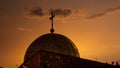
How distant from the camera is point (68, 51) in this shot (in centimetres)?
2356

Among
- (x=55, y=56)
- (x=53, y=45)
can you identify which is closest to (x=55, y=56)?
(x=55, y=56)

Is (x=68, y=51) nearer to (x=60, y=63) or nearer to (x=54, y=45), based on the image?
(x=54, y=45)

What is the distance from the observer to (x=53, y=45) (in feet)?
74.5

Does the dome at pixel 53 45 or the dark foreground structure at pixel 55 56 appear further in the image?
the dome at pixel 53 45

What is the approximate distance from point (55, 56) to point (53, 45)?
3.69 meters

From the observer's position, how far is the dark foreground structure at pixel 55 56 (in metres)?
18.6

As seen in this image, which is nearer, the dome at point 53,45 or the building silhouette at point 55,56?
the building silhouette at point 55,56

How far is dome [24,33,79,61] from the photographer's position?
22719 millimetres

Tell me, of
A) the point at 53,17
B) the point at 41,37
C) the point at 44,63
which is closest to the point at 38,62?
the point at 44,63

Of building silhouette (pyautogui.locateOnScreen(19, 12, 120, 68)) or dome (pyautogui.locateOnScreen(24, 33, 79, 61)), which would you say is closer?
building silhouette (pyautogui.locateOnScreen(19, 12, 120, 68))

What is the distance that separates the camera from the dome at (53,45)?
22.7 meters

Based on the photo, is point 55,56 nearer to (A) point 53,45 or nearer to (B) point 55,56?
(B) point 55,56

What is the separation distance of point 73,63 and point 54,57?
139 centimetres

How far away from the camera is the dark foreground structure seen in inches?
733
